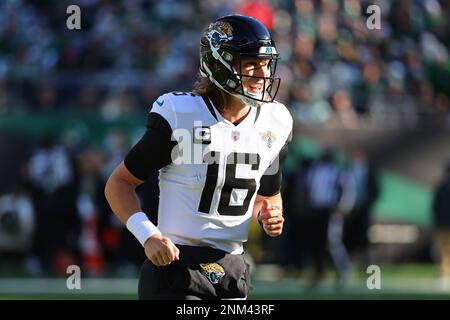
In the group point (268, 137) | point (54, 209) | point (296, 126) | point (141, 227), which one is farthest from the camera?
point (296, 126)

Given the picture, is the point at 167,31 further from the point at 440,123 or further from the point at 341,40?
the point at 440,123

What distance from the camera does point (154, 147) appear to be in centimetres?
458

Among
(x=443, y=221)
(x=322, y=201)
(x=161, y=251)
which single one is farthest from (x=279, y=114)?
(x=443, y=221)

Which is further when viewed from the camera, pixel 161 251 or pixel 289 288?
pixel 289 288

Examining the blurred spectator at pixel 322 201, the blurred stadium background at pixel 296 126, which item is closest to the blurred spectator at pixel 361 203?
the blurred stadium background at pixel 296 126

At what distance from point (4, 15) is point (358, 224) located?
22.4 ft

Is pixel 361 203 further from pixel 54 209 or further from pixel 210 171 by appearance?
pixel 210 171

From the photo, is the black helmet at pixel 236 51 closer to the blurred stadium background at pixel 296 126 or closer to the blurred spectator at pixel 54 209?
the blurred stadium background at pixel 296 126

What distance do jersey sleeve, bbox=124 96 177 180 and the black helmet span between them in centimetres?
33

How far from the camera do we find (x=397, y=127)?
1658 centimetres

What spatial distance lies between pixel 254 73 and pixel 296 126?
11.3 meters

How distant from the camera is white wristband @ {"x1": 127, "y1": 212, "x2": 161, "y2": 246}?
450cm

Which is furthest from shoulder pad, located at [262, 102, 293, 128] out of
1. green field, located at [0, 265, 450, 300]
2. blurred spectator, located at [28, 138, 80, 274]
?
blurred spectator, located at [28, 138, 80, 274]
